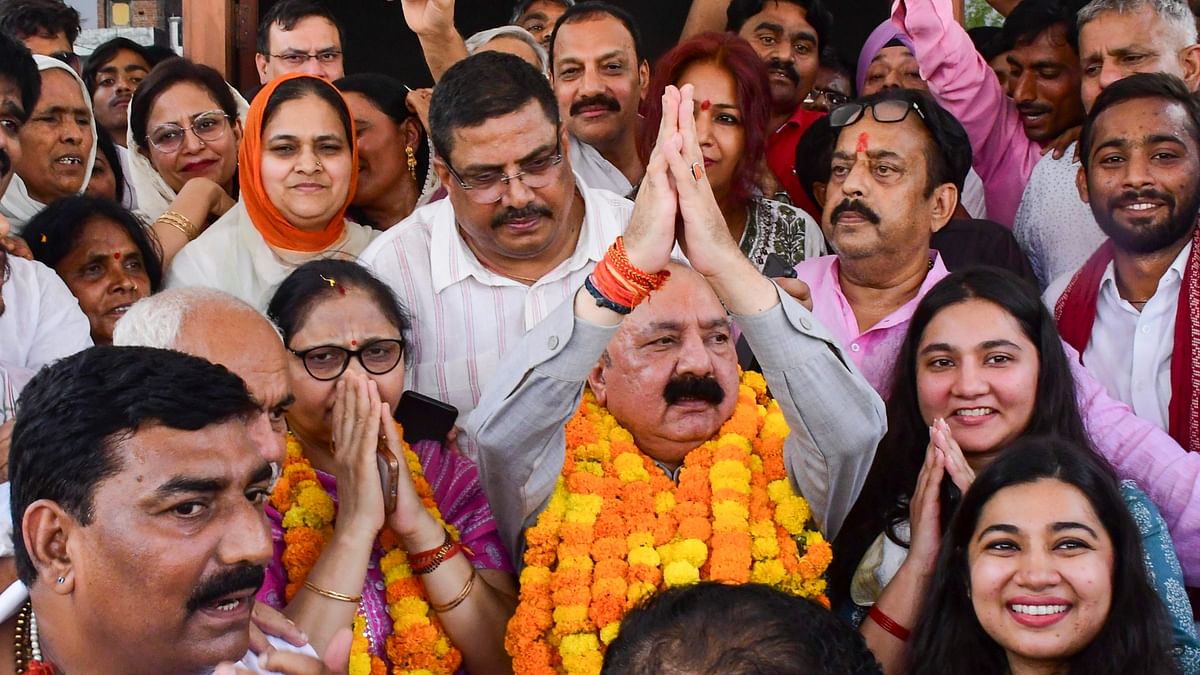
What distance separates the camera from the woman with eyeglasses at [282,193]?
171 inches

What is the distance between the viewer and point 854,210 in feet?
13.9

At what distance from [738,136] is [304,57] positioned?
1.85 meters

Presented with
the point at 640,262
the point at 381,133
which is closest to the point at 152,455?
the point at 640,262

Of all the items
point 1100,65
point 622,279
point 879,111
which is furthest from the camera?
point 1100,65

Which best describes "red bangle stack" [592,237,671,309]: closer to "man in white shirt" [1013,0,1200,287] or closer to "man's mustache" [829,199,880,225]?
"man's mustache" [829,199,880,225]

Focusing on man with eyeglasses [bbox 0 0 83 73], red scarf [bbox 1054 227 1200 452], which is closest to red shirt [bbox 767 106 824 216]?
red scarf [bbox 1054 227 1200 452]

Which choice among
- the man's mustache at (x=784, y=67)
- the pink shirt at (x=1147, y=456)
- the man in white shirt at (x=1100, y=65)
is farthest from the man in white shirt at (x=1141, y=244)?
the man's mustache at (x=784, y=67)

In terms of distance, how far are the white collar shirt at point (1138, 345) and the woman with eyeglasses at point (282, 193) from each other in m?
2.24

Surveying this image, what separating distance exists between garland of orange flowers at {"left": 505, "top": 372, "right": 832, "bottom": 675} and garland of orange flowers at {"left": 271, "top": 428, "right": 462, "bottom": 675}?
0.60ft

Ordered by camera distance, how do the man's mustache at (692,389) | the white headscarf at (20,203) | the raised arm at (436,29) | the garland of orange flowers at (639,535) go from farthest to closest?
the raised arm at (436,29)
the white headscarf at (20,203)
the man's mustache at (692,389)
the garland of orange flowers at (639,535)

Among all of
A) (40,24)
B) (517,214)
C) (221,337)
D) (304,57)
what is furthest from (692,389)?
(40,24)

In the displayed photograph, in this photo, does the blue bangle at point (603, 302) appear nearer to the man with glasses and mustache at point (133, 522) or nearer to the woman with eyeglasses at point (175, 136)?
the man with glasses and mustache at point (133, 522)

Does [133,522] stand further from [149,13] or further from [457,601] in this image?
[149,13]

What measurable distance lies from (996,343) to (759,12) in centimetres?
229
